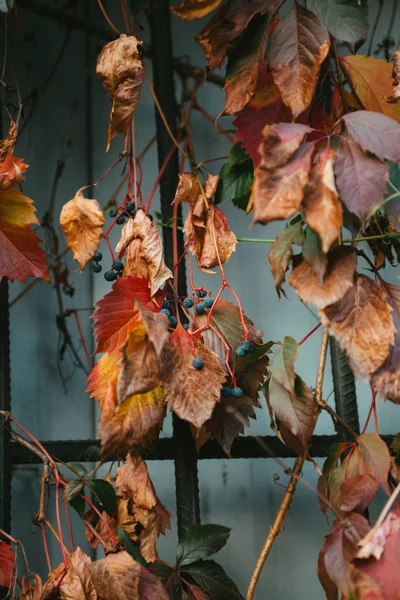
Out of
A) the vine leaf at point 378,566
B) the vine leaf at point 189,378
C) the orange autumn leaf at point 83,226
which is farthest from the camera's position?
the orange autumn leaf at point 83,226

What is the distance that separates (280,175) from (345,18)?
263mm

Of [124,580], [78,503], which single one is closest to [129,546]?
[124,580]

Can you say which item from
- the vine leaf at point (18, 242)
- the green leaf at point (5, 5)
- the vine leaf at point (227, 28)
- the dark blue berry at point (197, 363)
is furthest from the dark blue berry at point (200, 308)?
the green leaf at point (5, 5)

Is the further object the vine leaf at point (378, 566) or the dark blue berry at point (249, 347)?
the dark blue berry at point (249, 347)

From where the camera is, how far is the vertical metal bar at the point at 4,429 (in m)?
1.05

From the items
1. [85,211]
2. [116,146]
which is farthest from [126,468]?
[116,146]

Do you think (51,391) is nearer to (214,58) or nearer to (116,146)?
(116,146)

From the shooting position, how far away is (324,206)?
703 mm

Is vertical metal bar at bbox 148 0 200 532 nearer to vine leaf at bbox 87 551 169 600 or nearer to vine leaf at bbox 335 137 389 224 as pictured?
vine leaf at bbox 87 551 169 600

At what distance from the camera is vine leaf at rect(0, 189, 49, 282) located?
984mm

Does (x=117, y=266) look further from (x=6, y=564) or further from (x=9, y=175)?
(x=6, y=564)

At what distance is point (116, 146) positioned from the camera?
4.64 ft

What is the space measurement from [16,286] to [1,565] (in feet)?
1.84

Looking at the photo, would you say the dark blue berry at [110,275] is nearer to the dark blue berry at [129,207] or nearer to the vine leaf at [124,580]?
the dark blue berry at [129,207]
